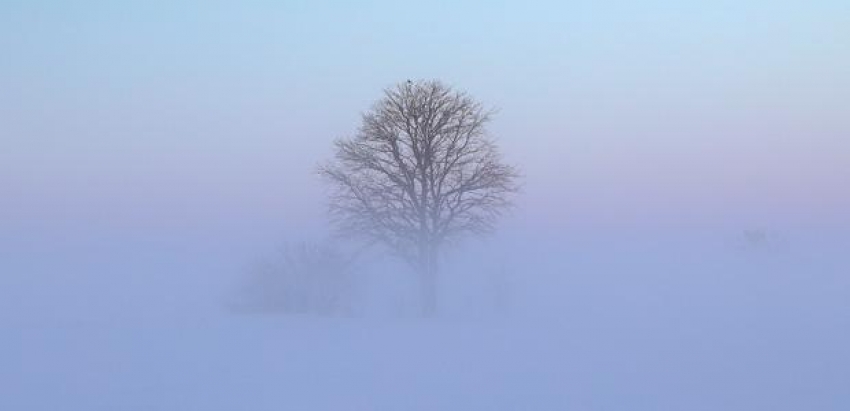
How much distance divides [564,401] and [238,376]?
7.14 meters

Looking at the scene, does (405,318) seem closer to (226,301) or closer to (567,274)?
(226,301)

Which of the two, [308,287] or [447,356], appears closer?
[447,356]

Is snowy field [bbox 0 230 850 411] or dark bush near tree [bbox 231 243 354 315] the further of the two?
dark bush near tree [bbox 231 243 354 315]

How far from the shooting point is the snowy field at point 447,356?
1648 centimetres

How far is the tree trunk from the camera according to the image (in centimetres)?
3503

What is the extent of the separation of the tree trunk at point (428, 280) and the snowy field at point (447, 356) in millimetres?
1127

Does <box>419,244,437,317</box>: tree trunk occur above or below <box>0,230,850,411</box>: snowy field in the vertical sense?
above

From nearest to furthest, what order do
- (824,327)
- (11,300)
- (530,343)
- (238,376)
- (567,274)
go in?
(238,376)
(530,343)
(824,327)
(11,300)
(567,274)

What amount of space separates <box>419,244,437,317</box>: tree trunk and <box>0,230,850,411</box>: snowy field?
1.13 metres

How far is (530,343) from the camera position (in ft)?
84.8

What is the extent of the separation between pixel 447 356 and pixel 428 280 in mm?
12724

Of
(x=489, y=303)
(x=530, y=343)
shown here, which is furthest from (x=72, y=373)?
(x=489, y=303)

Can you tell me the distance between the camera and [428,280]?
35781 millimetres

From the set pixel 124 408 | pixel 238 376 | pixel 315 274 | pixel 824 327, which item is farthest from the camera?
pixel 315 274
